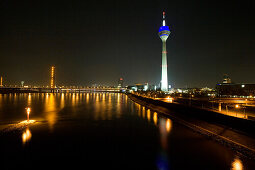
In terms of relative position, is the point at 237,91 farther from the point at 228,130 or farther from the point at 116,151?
the point at 116,151

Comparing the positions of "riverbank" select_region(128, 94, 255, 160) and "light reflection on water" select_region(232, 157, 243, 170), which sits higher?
"riverbank" select_region(128, 94, 255, 160)

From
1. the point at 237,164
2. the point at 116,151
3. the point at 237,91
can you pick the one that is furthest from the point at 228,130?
the point at 237,91

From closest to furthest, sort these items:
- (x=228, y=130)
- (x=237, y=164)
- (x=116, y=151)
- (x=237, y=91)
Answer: (x=237, y=164)
(x=116, y=151)
(x=228, y=130)
(x=237, y=91)

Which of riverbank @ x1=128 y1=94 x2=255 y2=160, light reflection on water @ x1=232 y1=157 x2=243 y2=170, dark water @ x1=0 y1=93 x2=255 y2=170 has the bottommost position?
dark water @ x1=0 y1=93 x2=255 y2=170

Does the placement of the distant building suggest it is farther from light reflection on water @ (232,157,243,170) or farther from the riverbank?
light reflection on water @ (232,157,243,170)

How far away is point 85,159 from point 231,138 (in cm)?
810

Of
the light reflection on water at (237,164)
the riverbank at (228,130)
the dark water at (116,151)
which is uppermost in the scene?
the riverbank at (228,130)

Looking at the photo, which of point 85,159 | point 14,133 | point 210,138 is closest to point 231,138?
point 210,138

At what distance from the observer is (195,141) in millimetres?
10133

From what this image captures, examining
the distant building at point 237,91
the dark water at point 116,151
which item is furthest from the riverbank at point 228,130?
the distant building at point 237,91

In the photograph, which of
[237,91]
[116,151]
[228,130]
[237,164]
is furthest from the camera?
[237,91]

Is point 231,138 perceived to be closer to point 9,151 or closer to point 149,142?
point 149,142

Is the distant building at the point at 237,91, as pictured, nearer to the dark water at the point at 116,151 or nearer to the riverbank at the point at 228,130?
the riverbank at the point at 228,130

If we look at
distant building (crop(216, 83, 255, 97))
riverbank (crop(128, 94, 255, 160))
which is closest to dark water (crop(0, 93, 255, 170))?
riverbank (crop(128, 94, 255, 160))
